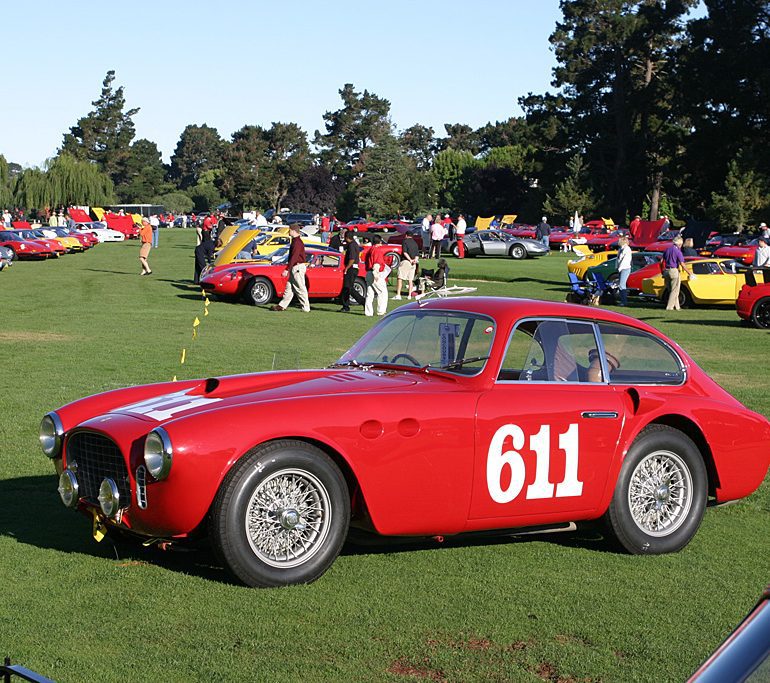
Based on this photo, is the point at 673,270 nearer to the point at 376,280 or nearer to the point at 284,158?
the point at 376,280

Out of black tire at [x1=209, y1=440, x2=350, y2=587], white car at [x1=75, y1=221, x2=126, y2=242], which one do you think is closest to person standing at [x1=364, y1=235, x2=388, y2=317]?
black tire at [x1=209, y1=440, x2=350, y2=587]

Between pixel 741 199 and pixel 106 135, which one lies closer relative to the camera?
pixel 741 199

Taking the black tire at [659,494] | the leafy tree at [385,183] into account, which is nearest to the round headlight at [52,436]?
the black tire at [659,494]

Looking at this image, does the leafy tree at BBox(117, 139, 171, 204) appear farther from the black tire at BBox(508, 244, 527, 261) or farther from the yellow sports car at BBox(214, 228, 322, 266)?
the yellow sports car at BBox(214, 228, 322, 266)

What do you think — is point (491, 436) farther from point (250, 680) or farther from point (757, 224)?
point (757, 224)

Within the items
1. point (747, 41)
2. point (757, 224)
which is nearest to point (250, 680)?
point (757, 224)

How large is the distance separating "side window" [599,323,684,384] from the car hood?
1390 millimetres

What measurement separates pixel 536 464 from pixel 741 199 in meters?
71.0

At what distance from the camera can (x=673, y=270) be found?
92.3 feet

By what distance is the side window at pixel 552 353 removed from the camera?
7.09m

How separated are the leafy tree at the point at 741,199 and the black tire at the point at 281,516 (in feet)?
235

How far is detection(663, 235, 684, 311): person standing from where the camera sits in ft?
92.1

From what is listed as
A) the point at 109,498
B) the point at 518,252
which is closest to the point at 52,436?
the point at 109,498

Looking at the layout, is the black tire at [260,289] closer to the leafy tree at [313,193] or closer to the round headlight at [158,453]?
→ the round headlight at [158,453]
